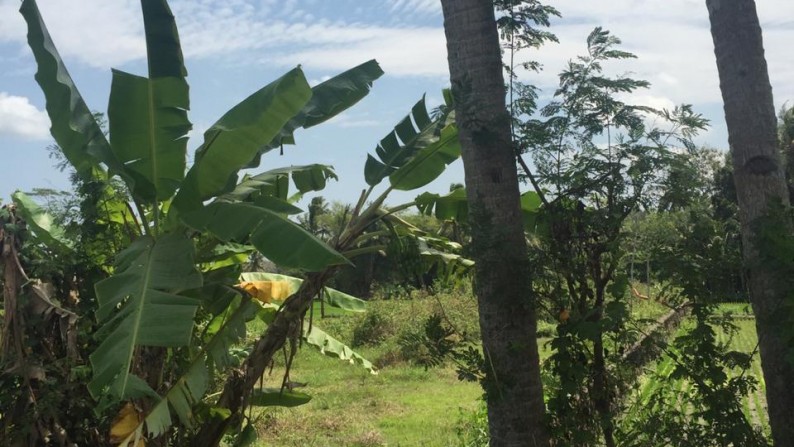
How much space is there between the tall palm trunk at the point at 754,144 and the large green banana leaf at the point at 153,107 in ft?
10.0

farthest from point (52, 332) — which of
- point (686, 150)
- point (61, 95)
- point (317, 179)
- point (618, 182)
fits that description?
point (686, 150)

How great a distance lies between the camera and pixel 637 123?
396 centimetres

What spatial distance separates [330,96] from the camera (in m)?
4.97

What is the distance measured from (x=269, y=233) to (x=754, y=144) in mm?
2617

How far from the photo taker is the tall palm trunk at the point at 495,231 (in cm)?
377

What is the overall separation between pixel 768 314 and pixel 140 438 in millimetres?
3522

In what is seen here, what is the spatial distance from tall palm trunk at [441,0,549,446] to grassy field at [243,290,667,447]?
74cm

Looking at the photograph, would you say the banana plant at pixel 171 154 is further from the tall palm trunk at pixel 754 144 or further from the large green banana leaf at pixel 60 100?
the tall palm trunk at pixel 754 144

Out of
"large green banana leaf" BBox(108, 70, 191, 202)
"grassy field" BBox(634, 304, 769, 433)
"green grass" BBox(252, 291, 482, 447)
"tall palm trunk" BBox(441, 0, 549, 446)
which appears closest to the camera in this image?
"tall palm trunk" BBox(441, 0, 549, 446)

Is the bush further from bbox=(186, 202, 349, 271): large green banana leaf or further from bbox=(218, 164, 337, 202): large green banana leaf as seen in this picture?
bbox=(186, 202, 349, 271): large green banana leaf

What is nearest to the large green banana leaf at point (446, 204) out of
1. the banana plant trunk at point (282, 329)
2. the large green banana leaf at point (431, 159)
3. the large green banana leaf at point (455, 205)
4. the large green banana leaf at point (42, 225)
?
the large green banana leaf at point (455, 205)

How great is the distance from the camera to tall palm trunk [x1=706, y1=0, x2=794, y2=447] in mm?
3889

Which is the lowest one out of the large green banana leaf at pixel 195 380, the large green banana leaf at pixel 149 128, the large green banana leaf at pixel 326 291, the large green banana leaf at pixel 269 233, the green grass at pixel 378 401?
the green grass at pixel 378 401

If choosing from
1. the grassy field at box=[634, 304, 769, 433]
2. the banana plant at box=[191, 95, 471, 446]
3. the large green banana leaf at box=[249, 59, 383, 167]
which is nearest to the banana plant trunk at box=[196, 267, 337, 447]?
the banana plant at box=[191, 95, 471, 446]
